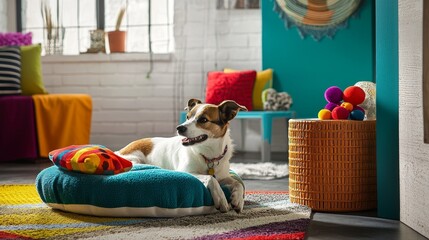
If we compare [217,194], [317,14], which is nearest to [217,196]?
[217,194]

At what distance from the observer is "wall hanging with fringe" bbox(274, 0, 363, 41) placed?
4.84 meters

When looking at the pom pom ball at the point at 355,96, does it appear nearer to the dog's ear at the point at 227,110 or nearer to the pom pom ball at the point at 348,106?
the pom pom ball at the point at 348,106

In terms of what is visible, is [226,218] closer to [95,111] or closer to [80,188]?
[80,188]

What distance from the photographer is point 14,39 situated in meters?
5.32

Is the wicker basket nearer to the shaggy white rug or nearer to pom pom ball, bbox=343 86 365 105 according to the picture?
pom pom ball, bbox=343 86 365 105

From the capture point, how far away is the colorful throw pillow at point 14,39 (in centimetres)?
529

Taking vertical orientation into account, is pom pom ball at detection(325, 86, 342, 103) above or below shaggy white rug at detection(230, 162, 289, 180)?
above

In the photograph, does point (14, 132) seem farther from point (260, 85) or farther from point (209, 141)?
point (209, 141)

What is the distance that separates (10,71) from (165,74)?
1.33m

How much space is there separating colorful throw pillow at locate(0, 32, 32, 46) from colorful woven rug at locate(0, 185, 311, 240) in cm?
294

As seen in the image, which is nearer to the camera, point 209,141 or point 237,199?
point 237,199

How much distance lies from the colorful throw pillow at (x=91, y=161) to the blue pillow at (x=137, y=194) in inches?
1.2

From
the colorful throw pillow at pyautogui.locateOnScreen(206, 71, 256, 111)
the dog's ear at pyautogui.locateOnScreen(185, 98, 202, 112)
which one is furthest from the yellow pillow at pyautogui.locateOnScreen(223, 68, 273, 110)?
the dog's ear at pyautogui.locateOnScreen(185, 98, 202, 112)

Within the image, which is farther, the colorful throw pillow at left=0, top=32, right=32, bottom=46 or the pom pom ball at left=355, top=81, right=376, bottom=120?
the colorful throw pillow at left=0, top=32, right=32, bottom=46
